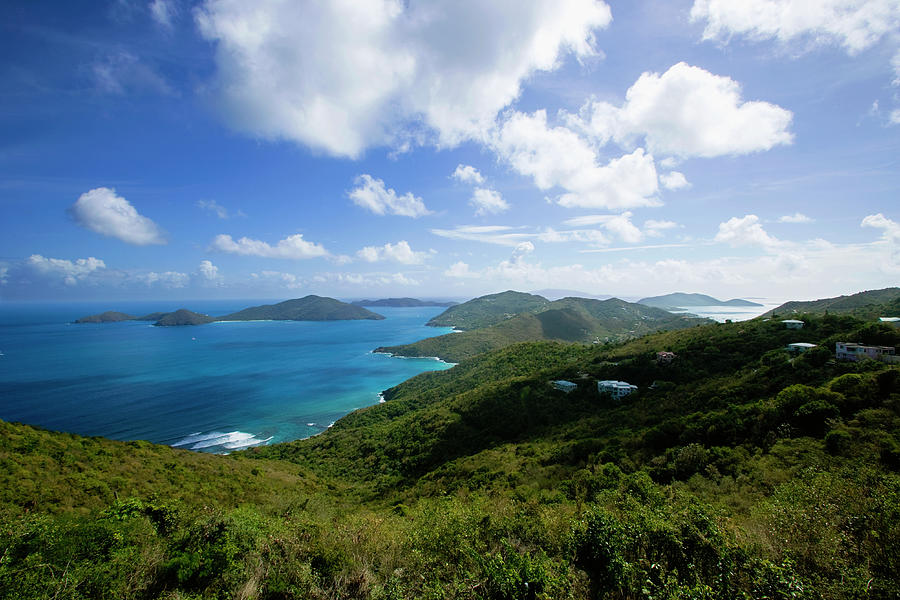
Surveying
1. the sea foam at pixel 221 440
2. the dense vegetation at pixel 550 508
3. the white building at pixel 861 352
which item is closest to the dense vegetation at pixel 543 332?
the sea foam at pixel 221 440

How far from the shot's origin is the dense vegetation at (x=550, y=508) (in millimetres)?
8602

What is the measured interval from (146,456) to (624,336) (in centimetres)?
13840

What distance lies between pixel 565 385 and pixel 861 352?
26757 millimetres

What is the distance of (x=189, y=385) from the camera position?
85.0 metres

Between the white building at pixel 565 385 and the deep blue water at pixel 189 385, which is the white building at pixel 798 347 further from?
the deep blue water at pixel 189 385

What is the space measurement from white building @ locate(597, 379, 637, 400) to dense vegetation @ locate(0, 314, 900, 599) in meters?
1.23

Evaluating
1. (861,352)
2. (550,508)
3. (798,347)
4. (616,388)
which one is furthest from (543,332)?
(550,508)

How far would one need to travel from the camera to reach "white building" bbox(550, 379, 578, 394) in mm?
44188

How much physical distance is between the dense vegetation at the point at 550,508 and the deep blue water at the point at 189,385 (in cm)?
3330

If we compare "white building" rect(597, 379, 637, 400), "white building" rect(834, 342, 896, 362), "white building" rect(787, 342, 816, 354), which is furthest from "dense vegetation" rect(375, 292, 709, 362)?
"white building" rect(834, 342, 896, 362)

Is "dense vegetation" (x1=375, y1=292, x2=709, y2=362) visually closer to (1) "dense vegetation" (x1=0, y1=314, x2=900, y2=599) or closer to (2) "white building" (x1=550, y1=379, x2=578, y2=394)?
(2) "white building" (x1=550, y1=379, x2=578, y2=394)

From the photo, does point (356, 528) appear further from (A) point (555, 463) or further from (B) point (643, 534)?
(A) point (555, 463)

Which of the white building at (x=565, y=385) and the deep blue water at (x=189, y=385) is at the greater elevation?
the white building at (x=565, y=385)

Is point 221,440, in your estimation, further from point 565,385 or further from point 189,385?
point 565,385
